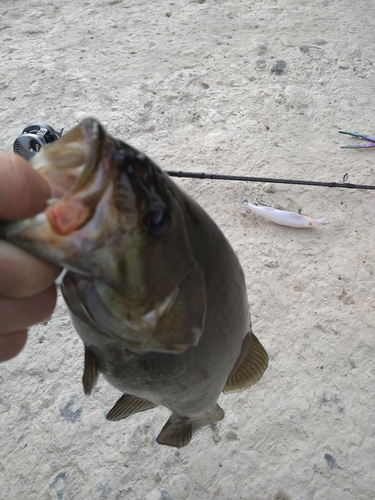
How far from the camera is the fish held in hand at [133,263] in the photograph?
0.54m

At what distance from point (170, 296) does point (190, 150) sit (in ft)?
5.68

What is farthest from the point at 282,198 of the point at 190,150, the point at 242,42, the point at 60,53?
the point at 60,53

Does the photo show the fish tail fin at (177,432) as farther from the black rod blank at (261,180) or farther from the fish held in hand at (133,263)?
the black rod blank at (261,180)

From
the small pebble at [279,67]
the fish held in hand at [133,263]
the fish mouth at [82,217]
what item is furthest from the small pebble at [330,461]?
the small pebble at [279,67]

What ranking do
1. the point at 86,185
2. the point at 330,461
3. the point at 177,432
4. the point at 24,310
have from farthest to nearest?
the point at 330,461
the point at 177,432
the point at 24,310
the point at 86,185

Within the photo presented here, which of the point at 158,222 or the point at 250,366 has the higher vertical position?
the point at 158,222

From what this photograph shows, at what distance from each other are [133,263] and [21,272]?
0.17 m

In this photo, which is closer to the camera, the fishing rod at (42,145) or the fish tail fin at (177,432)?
the fish tail fin at (177,432)

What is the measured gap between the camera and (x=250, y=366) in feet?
3.30

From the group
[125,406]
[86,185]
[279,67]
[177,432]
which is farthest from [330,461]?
[279,67]

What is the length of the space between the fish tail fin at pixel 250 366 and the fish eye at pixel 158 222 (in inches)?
18.6

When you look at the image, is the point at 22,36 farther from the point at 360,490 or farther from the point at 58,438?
the point at 360,490

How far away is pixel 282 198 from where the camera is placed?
6.77 feet

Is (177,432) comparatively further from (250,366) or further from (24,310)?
(24,310)
